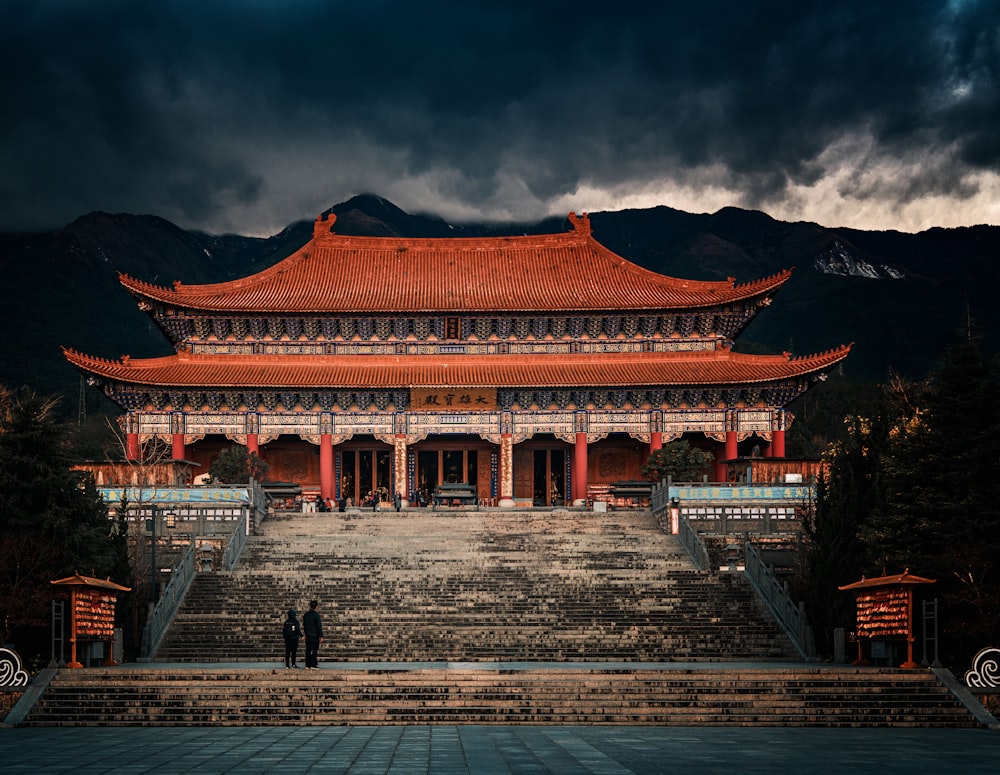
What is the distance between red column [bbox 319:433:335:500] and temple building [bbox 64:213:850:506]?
0.06 meters

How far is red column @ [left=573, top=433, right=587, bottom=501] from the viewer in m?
43.2

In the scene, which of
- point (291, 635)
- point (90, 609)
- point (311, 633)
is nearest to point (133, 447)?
point (90, 609)

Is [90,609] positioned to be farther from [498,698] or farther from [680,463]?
[680,463]

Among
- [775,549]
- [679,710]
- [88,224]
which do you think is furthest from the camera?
[88,224]

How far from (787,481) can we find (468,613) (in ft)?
42.6

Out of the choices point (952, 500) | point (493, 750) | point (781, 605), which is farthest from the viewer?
point (781, 605)

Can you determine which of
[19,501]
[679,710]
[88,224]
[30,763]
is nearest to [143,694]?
[30,763]

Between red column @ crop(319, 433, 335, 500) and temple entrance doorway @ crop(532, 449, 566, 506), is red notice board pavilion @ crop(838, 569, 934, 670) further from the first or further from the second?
red column @ crop(319, 433, 335, 500)

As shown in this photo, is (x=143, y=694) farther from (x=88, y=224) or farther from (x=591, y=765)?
(x=88, y=224)

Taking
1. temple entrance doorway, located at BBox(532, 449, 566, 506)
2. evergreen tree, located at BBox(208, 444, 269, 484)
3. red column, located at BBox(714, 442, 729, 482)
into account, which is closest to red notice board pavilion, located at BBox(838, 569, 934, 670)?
red column, located at BBox(714, 442, 729, 482)

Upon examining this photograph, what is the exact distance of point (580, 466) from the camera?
4344 centimetres

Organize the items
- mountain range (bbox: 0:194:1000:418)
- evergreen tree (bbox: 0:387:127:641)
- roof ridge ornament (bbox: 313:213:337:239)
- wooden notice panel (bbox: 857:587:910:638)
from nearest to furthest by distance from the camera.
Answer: wooden notice panel (bbox: 857:587:910:638) → evergreen tree (bbox: 0:387:127:641) → roof ridge ornament (bbox: 313:213:337:239) → mountain range (bbox: 0:194:1000:418)

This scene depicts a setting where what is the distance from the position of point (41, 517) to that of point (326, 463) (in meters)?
21.4

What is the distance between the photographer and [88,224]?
13062 cm
